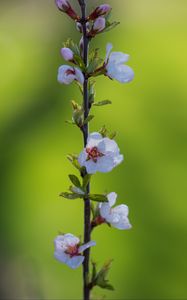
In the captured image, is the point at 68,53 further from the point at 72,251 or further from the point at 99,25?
the point at 72,251

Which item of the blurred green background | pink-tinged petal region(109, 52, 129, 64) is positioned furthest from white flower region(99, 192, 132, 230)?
the blurred green background

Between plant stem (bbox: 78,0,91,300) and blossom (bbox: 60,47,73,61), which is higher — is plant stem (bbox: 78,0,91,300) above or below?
below

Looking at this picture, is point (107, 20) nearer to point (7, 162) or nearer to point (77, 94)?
point (7, 162)

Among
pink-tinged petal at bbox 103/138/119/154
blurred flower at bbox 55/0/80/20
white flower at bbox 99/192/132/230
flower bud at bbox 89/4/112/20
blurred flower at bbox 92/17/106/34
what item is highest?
blurred flower at bbox 55/0/80/20

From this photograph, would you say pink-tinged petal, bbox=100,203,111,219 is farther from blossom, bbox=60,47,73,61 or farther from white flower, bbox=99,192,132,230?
blossom, bbox=60,47,73,61

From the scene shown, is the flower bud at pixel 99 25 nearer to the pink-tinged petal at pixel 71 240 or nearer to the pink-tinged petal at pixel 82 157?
the pink-tinged petal at pixel 82 157

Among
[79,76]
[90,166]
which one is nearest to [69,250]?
[90,166]
